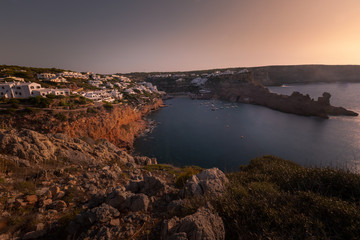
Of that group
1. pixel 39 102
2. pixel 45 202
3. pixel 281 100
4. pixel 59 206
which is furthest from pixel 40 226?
pixel 281 100

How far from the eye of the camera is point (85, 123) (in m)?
26.4

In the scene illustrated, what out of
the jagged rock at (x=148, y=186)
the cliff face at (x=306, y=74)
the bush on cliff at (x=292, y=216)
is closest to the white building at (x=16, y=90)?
the jagged rock at (x=148, y=186)

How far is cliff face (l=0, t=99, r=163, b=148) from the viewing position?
2171 centimetres

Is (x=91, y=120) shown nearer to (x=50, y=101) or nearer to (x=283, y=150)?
(x=50, y=101)

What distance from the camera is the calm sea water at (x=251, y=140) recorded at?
2703cm

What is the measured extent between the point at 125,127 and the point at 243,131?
32.9m

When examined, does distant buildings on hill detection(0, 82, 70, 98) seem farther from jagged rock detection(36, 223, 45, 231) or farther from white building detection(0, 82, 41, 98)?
jagged rock detection(36, 223, 45, 231)

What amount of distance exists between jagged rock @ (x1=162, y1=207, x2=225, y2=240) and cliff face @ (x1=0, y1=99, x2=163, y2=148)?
26.8 meters

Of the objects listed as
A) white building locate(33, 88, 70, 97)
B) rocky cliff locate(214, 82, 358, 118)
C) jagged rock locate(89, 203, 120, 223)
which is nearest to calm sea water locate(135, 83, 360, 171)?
rocky cliff locate(214, 82, 358, 118)

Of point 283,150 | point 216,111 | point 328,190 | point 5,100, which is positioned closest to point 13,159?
point 328,190

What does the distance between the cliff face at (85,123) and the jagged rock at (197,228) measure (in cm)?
2677

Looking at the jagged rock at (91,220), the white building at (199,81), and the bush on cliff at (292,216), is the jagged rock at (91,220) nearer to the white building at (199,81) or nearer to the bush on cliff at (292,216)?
the bush on cliff at (292,216)

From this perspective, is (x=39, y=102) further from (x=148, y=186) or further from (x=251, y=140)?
(x=251, y=140)

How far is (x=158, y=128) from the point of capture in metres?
43.9
